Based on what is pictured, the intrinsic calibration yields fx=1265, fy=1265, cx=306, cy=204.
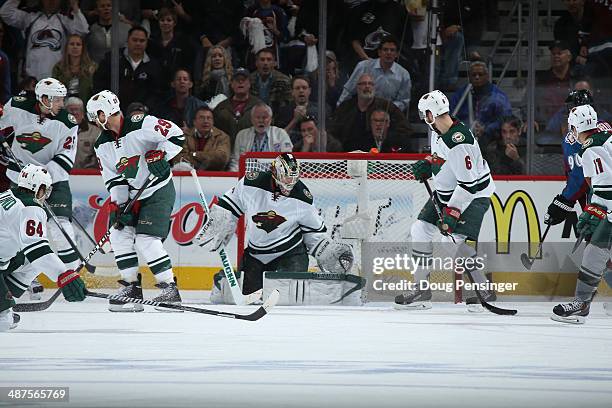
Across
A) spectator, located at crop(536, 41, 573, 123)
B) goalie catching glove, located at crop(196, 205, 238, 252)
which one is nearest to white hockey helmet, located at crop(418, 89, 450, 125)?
goalie catching glove, located at crop(196, 205, 238, 252)

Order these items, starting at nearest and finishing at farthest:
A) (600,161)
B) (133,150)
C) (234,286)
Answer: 1. (600,161)
2. (133,150)
3. (234,286)

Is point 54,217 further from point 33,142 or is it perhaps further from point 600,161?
point 600,161

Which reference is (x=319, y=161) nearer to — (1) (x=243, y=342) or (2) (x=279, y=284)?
(2) (x=279, y=284)

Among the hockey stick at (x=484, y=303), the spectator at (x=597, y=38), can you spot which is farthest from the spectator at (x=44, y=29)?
the spectator at (x=597, y=38)

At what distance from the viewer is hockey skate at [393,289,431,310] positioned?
702 cm

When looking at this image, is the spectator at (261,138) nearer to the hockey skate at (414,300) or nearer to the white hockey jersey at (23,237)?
the hockey skate at (414,300)

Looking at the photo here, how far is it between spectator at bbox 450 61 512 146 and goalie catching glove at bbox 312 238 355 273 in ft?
6.26

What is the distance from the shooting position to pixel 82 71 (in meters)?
8.60

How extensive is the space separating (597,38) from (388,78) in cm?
149

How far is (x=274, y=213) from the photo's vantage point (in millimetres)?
7012

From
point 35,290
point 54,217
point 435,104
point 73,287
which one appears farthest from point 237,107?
point 73,287

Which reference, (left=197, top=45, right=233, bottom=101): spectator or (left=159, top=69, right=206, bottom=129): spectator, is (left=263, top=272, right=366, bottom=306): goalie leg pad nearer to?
(left=159, top=69, right=206, bottom=129): spectator

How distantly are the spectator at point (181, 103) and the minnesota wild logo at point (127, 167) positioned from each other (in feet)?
6.18

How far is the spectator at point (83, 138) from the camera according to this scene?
8.44 m
